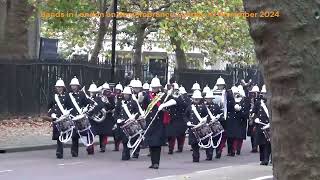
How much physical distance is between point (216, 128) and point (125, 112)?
8.15ft

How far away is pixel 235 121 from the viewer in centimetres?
1827

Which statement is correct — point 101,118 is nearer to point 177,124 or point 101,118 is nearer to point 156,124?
point 177,124

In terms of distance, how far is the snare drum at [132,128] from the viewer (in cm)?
1614

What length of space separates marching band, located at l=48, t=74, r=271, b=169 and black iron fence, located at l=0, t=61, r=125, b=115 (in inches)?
274

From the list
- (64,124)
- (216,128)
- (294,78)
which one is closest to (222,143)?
(216,128)

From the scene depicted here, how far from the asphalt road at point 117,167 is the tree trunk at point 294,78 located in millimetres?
7837

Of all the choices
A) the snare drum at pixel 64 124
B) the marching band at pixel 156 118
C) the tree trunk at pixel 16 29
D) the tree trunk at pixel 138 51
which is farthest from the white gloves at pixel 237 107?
the tree trunk at pixel 138 51

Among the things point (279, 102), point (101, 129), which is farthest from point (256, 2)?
point (101, 129)

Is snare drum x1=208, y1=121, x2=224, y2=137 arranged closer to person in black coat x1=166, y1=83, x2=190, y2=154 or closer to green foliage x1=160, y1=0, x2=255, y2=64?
person in black coat x1=166, y1=83, x2=190, y2=154

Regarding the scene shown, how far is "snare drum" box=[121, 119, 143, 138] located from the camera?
53.0 feet

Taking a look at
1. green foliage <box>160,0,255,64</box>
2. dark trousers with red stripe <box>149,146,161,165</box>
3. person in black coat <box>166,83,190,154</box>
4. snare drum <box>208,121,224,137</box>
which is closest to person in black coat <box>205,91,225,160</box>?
snare drum <box>208,121,224,137</box>

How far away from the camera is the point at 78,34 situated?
34.1 metres

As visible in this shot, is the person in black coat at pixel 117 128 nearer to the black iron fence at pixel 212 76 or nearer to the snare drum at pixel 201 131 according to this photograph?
the snare drum at pixel 201 131

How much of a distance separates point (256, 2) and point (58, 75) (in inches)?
950
